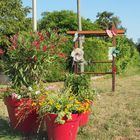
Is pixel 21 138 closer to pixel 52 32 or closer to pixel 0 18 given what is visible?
pixel 52 32

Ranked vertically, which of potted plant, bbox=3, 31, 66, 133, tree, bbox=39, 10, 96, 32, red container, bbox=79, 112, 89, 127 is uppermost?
tree, bbox=39, 10, 96, 32

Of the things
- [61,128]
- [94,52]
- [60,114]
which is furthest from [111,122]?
[94,52]

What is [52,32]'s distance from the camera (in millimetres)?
7422

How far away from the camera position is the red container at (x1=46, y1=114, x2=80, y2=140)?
18.9 feet

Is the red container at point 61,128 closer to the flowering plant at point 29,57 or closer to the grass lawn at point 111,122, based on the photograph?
the grass lawn at point 111,122

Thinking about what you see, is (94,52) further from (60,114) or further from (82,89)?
(60,114)

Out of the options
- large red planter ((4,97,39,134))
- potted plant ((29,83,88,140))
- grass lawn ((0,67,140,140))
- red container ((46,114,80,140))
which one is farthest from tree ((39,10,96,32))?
red container ((46,114,80,140))

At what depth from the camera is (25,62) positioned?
22.7ft

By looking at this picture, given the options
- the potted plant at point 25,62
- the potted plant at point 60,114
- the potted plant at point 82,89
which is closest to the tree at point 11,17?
the potted plant at point 82,89

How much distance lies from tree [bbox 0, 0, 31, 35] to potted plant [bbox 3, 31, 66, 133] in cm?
859

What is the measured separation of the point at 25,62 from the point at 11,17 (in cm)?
933

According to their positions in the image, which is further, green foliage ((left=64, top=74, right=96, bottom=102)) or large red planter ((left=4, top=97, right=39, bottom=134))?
green foliage ((left=64, top=74, right=96, bottom=102))

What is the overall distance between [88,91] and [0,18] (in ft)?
29.3

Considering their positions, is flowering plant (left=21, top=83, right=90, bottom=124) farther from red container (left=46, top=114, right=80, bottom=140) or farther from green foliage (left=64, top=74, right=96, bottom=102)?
green foliage (left=64, top=74, right=96, bottom=102)
